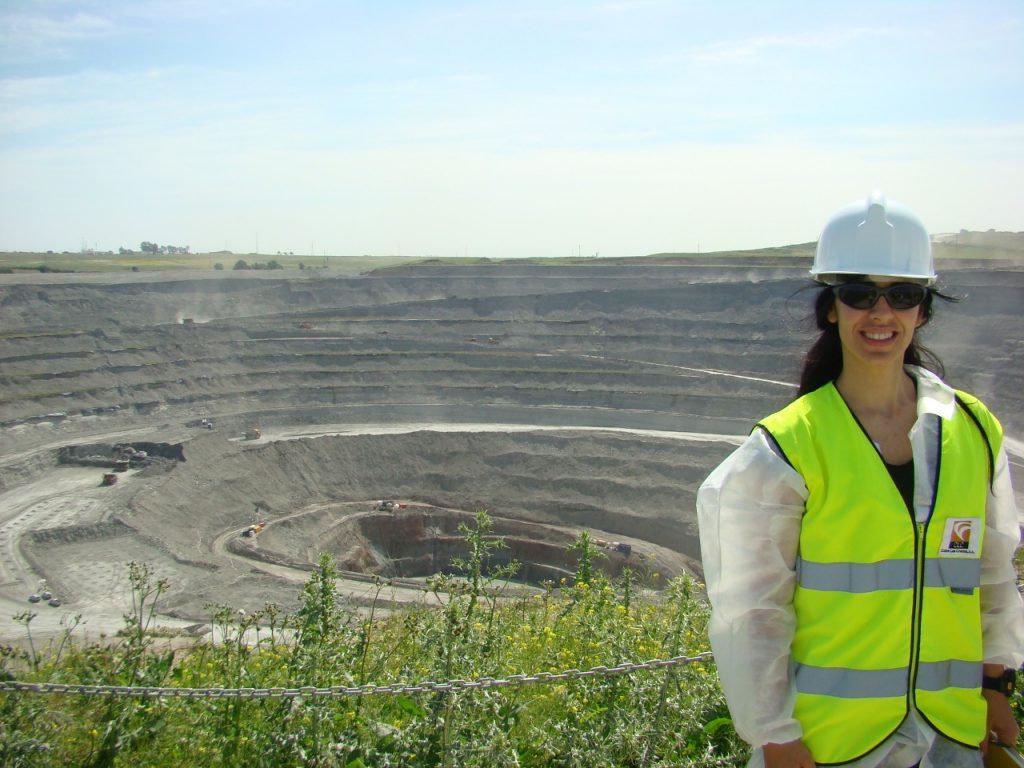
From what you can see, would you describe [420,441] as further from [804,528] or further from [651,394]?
[804,528]

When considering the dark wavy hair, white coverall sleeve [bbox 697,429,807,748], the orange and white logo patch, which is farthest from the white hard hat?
the orange and white logo patch

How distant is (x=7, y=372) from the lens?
124ft

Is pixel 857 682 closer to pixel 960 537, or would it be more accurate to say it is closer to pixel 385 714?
pixel 960 537

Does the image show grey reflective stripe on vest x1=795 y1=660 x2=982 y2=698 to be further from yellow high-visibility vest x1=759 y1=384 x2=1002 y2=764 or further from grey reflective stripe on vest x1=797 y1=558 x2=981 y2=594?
grey reflective stripe on vest x1=797 y1=558 x2=981 y2=594

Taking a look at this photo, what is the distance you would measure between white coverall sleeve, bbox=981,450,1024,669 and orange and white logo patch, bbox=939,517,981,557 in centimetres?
16

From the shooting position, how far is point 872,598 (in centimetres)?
254

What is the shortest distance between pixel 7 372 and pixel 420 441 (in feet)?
58.4

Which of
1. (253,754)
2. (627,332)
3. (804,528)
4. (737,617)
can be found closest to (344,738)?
(253,754)

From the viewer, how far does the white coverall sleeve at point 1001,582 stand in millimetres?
2771

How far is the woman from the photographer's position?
2.54 metres

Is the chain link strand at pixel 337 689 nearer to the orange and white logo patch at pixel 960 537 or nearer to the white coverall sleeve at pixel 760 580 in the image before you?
the white coverall sleeve at pixel 760 580

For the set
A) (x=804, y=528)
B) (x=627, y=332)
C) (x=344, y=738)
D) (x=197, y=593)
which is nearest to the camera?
(x=804, y=528)

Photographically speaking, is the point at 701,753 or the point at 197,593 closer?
the point at 701,753

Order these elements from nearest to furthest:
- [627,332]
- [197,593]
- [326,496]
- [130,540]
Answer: [197,593], [130,540], [326,496], [627,332]
